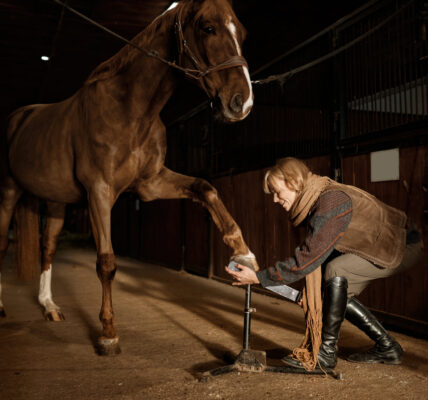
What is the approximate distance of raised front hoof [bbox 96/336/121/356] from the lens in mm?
2303

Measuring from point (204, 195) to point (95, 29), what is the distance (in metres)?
5.23

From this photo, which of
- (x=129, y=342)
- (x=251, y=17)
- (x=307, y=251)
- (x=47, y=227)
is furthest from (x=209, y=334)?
(x=251, y=17)

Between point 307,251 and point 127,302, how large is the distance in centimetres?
262

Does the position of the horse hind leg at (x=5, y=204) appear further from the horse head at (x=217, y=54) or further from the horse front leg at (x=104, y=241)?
the horse head at (x=217, y=54)

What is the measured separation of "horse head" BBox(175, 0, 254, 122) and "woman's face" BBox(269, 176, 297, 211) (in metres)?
0.36

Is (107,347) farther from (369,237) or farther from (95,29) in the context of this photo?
(95,29)

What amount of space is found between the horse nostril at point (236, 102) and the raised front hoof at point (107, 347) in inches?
57.9

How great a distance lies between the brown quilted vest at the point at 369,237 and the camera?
1.91 meters

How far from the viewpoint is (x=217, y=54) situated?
2.08 metres

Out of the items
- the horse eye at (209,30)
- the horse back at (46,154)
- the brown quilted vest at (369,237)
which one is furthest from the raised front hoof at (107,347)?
the horse eye at (209,30)

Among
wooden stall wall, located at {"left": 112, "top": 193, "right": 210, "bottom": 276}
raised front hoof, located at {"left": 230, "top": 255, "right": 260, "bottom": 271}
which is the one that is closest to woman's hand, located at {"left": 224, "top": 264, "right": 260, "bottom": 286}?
raised front hoof, located at {"left": 230, "top": 255, "right": 260, "bottom": 271}

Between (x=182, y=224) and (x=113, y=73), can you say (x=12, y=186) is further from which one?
(x=182, y=224)

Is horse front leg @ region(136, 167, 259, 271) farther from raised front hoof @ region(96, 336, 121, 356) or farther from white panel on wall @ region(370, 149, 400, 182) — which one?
white panel on wall @ region(370, 149, 400, 182)

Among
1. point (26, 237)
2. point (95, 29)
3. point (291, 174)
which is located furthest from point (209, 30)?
point (95, 29)
